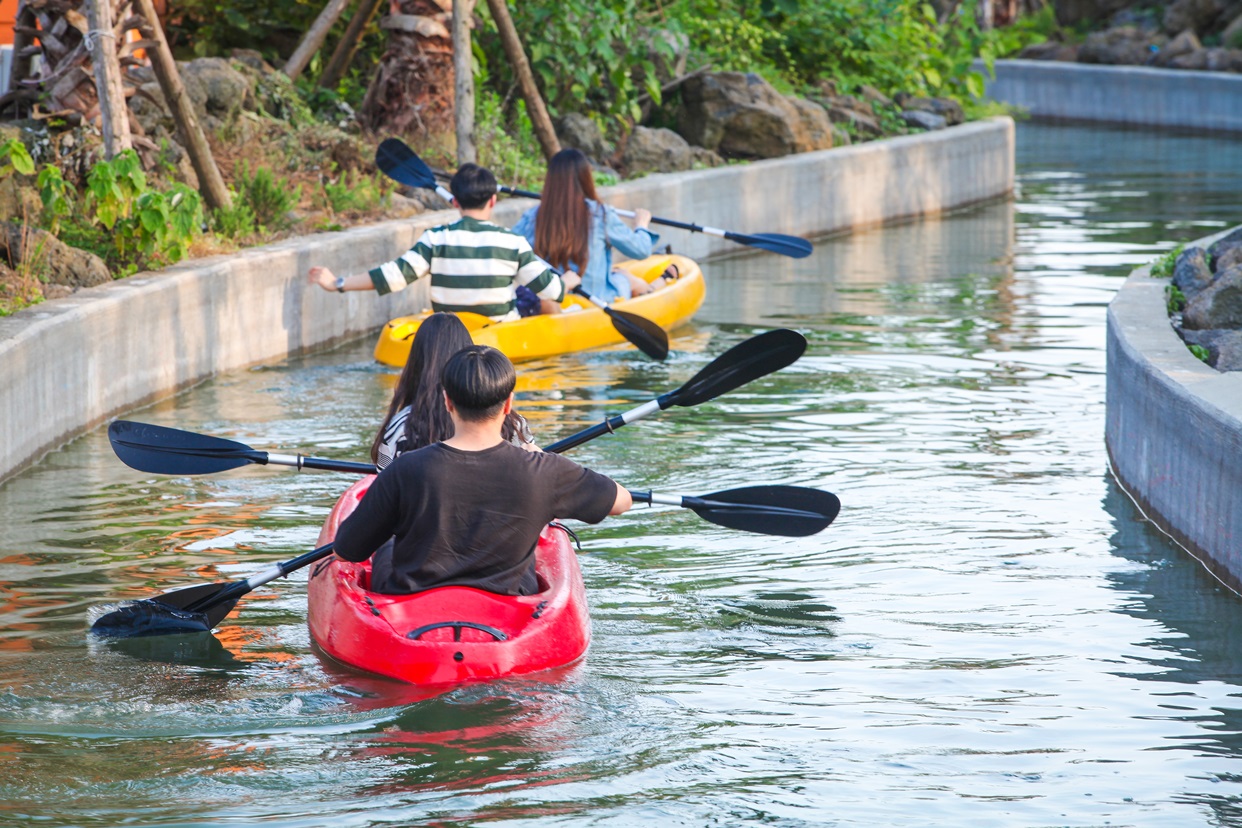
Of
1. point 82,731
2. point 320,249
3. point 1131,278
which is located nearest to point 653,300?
point 320,249

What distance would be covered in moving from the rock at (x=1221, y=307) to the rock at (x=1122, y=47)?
2666 centimetres

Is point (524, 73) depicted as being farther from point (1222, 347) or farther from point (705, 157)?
point (1222, 347)

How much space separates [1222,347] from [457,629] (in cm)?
421

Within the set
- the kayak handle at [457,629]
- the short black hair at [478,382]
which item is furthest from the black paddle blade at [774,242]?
the short black hair at [478,382]

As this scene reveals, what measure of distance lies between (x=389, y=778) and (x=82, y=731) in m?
1.02

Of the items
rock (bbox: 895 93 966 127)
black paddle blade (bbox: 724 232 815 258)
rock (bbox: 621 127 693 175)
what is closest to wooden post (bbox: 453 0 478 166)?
black paddle blade (bbox: 724 232 815 258)

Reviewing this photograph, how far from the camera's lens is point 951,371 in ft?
36.4

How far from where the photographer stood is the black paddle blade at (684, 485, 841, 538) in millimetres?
6434

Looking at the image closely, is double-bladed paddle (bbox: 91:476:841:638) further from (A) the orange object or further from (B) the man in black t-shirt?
(A) the orange object

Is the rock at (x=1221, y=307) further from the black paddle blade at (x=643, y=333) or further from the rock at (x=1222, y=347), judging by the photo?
the black paddle blade at (x=643, y=333)

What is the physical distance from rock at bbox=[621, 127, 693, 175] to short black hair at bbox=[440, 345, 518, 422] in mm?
12086

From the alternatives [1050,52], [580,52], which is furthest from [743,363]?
[1050,52]

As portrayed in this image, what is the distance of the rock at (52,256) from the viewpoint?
32.2ft

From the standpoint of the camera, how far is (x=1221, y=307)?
881cm
